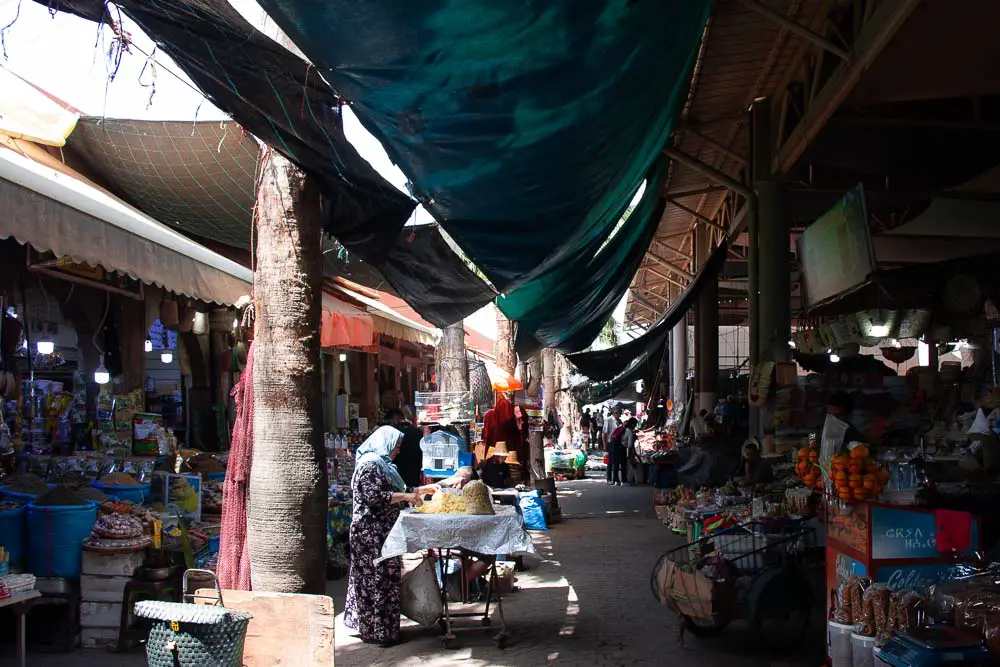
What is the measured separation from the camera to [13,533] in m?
6.11

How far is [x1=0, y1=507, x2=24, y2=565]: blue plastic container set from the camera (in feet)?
19.9

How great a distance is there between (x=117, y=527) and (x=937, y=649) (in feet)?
17.4

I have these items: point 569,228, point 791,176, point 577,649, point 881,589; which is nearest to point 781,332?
point 791,176

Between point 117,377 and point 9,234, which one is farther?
point 117,377

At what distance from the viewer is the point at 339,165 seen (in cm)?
488

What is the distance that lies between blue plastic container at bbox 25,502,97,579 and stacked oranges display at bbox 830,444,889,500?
17.1 feet

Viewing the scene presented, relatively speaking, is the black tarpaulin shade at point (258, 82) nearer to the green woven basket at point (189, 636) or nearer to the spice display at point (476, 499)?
the green woven basket at point (189, 636)

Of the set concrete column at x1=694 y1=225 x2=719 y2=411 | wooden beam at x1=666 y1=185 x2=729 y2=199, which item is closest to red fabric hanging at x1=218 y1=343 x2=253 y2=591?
wooden beam at x1=666 y1=185 x2=729 y2=199

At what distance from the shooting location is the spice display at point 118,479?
7371 millimetres

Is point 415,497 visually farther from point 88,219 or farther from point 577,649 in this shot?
point 88,219

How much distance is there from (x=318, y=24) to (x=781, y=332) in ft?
Result: 31.4

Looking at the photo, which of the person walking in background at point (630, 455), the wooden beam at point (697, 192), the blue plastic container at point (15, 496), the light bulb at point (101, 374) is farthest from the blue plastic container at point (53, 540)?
the person walking in background at point (630, 455)

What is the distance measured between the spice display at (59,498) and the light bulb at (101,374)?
2.76 meters

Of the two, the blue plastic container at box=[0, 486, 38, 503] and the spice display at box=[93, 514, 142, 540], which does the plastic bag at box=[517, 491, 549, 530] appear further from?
the blue plastic container at box=[0, 486, 38, 503]
